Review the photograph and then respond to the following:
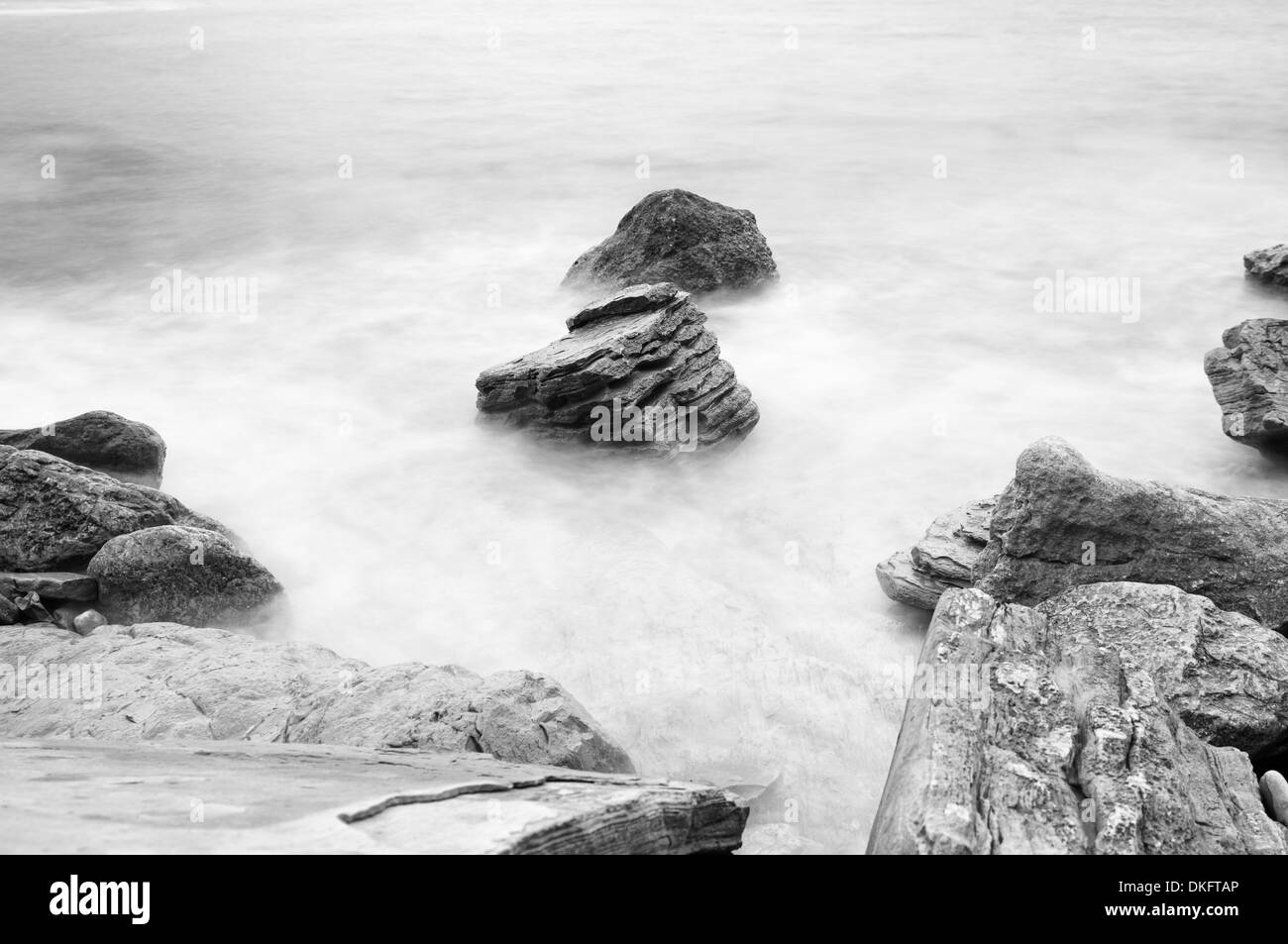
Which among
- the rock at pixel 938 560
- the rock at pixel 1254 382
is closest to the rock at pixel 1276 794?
the rock at pixel 938 560

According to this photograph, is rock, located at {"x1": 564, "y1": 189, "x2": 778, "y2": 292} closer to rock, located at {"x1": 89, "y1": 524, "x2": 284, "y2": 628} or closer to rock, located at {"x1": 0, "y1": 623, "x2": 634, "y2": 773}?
rock, located at {"x1": 89, "y1": 524, "x2": 284, "y2": 628}

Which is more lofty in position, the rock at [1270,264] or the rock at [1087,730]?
the rock at [1270,264]

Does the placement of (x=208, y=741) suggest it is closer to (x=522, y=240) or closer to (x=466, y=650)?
(x=466, y=650)

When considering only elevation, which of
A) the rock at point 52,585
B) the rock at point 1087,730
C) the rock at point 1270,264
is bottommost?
the rock at point 52,585

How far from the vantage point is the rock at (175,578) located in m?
7.85

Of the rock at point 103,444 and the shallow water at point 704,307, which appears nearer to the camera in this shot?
the shallow water at point 704,307

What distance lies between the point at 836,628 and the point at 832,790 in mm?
1820

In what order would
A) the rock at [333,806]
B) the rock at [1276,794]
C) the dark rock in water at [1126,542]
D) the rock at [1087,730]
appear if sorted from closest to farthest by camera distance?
the rock at [333,806]
the rock at [1087,730]
the rock at [1276,794]
the dark rock in water at [1126,542]

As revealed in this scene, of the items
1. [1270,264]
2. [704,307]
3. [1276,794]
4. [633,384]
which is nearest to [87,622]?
[633,384]

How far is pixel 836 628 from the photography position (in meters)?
8.05

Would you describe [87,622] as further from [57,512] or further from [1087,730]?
[1087,730]

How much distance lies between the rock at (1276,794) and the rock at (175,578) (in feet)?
22.1

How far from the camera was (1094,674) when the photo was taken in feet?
17.1

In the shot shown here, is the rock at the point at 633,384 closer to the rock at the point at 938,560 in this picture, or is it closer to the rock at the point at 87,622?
the rock at the point at 938,560
